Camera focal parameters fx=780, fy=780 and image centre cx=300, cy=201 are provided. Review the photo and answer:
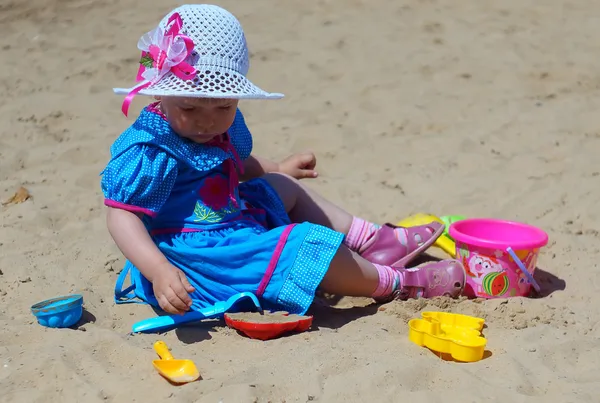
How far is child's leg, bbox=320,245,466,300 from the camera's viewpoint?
2.76 meters

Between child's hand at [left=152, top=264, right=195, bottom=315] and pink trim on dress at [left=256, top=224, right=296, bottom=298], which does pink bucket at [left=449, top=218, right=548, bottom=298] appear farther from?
child's hand at [left=152, top=264, right=195, bottom=315]

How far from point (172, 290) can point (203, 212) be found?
0.40 m

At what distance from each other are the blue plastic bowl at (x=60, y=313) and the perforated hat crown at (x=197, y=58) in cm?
71

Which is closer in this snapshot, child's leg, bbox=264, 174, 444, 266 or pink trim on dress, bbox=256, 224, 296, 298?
pink trim on dress, bbox=256, 224, 296, 298

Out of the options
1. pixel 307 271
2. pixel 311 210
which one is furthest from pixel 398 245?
pixel 307 271

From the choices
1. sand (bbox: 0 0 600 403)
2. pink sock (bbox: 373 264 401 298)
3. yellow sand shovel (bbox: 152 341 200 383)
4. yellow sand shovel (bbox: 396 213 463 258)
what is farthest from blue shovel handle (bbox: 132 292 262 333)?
yellow sand shovel (bbox: 396 213 463 258)

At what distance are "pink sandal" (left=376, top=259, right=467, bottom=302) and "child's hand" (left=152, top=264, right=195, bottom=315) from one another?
0.81 metres

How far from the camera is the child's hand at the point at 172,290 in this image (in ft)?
7.77

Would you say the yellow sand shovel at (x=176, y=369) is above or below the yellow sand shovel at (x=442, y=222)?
above

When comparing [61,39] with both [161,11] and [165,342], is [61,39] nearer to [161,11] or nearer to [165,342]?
[161,11]

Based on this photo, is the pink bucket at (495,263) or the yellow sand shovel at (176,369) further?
the pink bucket at (495,263)

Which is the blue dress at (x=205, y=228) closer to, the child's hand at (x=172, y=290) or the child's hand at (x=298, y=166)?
the child's hand at (x=172, y=290)

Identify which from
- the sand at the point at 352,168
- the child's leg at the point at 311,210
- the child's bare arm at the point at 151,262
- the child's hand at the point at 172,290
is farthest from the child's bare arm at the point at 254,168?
the child's hand at the point at 172,290

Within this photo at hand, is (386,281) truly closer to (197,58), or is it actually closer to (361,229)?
(361,229)
